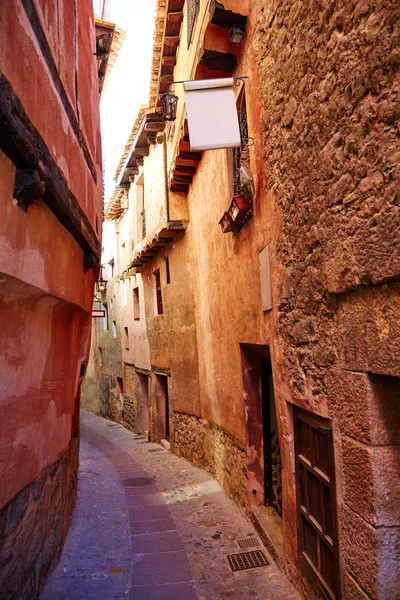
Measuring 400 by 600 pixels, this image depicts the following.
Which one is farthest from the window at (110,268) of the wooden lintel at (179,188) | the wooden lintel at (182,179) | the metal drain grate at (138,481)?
the metal drain grate at (138,481)

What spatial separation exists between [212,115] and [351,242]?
8.35 feet

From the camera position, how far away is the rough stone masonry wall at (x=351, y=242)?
2.42 meters

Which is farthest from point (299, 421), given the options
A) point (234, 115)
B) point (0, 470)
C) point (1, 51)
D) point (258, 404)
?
point (1, 51)

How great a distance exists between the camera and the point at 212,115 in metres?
4.64

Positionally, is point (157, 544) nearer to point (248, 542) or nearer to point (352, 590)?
point (248, 542)

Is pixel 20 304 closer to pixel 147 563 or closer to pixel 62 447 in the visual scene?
pixel 62 447

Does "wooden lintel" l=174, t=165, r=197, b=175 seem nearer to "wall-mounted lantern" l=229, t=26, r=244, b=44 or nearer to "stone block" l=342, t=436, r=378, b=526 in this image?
"wall-mounted lantern" l=229, t=26, r=244, b=44

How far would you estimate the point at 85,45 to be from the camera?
5.94 metres

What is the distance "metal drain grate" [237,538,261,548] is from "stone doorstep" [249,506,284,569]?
0.09 m

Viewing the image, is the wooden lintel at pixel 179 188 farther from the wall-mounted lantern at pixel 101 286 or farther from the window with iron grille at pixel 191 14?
the wall-mounted lantern at pixel 101 286

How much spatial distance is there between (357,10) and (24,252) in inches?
101

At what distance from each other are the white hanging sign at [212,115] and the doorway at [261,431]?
256cm

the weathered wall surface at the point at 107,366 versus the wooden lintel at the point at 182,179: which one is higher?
the wooden lintel at the point at 182,179

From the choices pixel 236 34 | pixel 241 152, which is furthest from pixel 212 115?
pixel 236 34
